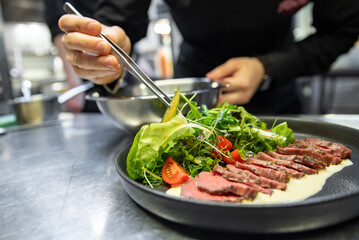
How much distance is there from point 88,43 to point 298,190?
0.98m

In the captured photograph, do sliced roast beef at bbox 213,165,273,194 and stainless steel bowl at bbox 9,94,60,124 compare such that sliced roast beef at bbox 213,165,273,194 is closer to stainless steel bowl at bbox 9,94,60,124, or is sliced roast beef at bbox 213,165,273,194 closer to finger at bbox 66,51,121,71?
finger at bbox 66,51,121,71

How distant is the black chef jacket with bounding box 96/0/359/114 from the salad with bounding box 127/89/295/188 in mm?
853

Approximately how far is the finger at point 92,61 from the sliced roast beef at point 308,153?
2.53 ft

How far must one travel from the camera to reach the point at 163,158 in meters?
1.00

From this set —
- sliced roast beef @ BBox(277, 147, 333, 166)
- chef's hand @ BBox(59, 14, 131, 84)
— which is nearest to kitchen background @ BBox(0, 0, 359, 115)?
chef's hand @ BBox(59, 14, 131, 84)

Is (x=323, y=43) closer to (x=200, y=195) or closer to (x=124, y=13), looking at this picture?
(x=124, y=13)

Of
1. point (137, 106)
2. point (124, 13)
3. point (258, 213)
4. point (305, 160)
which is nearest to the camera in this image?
point (258, 213)

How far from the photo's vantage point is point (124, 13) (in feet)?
5.98

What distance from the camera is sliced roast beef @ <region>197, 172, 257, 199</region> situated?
76cm

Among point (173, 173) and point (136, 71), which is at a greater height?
point (136, 71)

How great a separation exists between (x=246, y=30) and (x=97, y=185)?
156 centimetres

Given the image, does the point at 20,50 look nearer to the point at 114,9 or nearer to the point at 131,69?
the point at 114,9

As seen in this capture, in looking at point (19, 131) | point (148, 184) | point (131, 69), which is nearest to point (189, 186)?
point (148, 184)

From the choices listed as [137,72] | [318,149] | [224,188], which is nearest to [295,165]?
[318,149]
